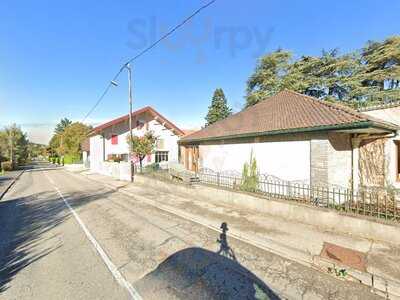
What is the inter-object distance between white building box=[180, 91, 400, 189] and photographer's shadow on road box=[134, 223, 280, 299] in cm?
519

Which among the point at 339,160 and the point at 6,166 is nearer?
the point at 339,160

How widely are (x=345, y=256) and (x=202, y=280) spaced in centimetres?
285

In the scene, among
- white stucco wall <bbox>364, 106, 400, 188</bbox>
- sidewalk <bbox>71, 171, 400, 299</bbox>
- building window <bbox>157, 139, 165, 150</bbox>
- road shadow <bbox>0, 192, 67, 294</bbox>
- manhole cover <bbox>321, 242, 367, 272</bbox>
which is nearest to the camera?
sidewalk <bbox>71, 171, 400, 299</bbox>

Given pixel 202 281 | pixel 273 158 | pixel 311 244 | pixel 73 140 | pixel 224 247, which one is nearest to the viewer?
pixel 202 281

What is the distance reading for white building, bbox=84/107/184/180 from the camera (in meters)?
26.2

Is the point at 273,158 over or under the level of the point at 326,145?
under

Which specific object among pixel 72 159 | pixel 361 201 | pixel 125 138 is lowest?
pixel 72 159

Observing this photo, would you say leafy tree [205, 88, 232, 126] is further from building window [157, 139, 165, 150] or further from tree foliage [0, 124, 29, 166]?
tree foliage [0, 124, 29, 166]

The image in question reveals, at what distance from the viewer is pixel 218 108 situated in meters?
50.2

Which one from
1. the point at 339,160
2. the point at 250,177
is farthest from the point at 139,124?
the point at 339,160

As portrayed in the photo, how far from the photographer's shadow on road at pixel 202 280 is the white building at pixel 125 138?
19.9 meters

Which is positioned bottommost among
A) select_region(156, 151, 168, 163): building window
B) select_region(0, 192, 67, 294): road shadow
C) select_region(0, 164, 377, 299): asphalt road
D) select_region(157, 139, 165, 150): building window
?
select_region(0, 192, 67, 294): road shadow

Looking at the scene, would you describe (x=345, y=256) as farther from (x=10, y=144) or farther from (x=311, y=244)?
(x=10, y=144)

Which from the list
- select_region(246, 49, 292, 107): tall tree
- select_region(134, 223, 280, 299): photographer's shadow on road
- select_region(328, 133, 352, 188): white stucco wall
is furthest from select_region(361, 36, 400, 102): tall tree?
select_region(134, 223, 280, 299): photographer's shadow on road
